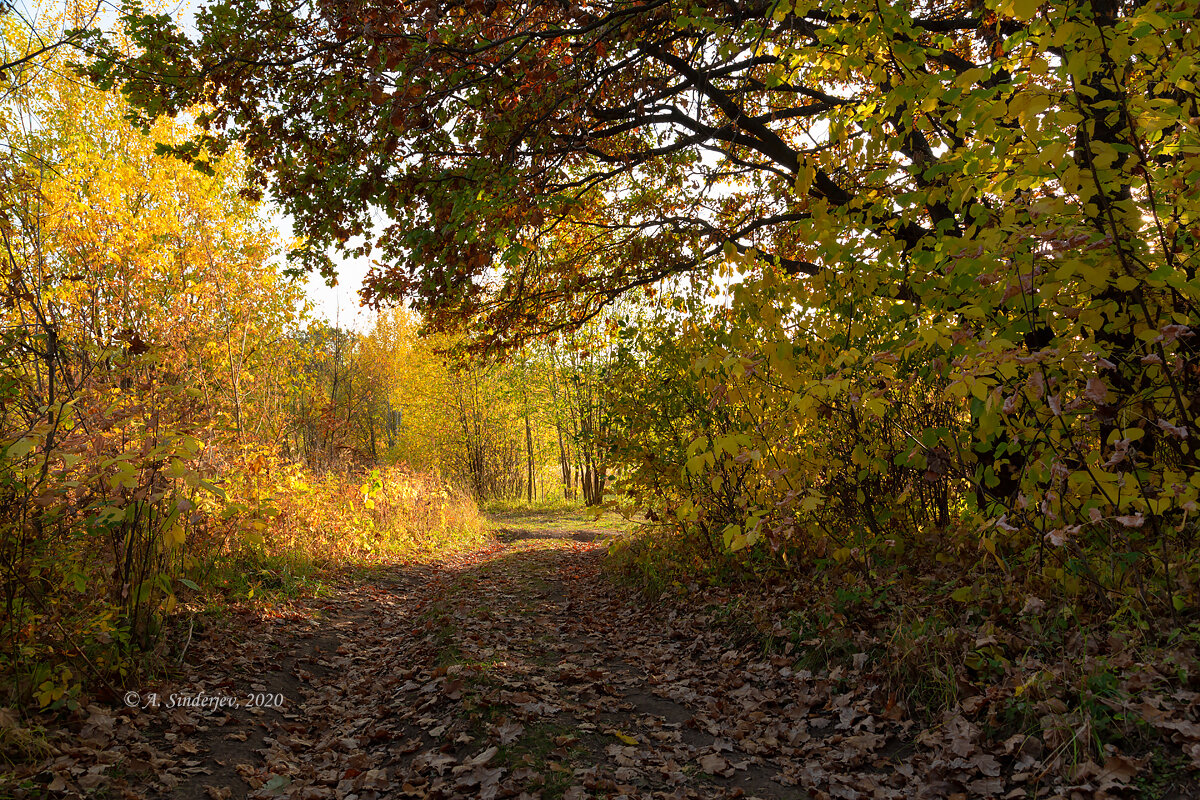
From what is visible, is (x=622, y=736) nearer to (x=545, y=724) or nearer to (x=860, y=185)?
(x=545, y=724)

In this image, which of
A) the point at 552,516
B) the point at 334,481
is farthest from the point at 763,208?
the point at 552,516

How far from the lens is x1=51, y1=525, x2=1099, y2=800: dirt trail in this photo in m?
3.41

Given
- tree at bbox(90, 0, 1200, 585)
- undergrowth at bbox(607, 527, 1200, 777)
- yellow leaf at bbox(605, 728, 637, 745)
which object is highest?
tree at bbox(90, 0, 1200, 585)

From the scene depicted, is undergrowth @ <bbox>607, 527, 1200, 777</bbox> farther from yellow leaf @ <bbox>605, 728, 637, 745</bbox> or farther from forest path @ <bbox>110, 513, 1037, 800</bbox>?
yellow leaf @ <bbox>605, 728, 637, 745</bbox>

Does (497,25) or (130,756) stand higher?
(497,25)

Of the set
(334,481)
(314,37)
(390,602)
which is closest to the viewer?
(314,37)

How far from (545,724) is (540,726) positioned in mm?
57

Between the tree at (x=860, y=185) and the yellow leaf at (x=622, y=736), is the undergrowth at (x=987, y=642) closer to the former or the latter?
Answer: the tree at (x=860, y=185)

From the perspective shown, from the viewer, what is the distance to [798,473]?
4980mm

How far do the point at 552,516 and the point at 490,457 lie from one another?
6.16 metres

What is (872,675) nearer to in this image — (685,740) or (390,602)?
(685,740)

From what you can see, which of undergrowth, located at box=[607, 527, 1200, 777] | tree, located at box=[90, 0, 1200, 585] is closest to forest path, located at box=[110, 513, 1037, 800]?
undergrowth, located at box=[607, 527, 1200, 777]

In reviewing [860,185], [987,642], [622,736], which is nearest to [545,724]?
[622,736]

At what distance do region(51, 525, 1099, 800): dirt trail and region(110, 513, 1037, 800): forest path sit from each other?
0.01 meters
